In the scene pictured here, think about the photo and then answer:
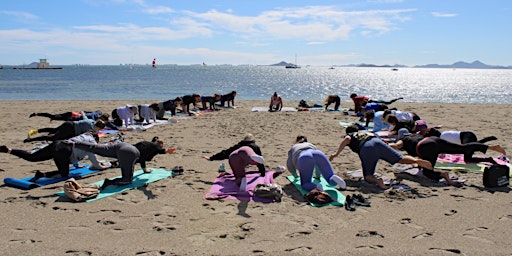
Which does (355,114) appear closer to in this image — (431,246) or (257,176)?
(257,176)

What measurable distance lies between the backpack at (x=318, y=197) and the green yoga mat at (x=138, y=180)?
263cm

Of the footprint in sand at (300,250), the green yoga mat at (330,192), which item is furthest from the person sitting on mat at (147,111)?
the footprint in sand at (300,250)

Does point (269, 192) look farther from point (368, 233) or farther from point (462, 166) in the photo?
point (462, 166)

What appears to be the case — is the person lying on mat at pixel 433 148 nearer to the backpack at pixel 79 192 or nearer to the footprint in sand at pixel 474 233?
the footprint in sand at pixel 474 233

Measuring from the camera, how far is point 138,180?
20.4 ft

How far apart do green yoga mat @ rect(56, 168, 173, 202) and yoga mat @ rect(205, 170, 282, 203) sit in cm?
102

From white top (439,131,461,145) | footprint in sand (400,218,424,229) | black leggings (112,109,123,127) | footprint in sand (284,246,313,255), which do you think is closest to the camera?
footprint in sand (284,246,313,255)

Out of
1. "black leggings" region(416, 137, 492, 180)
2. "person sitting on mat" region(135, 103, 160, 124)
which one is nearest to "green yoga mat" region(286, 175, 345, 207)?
"black leggings" region(416, 137, 492, 180)

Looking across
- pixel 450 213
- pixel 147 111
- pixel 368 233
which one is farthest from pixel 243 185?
pixel 147 111

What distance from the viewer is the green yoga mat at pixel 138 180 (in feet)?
18.2

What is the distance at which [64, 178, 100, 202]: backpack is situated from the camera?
17.2 feet

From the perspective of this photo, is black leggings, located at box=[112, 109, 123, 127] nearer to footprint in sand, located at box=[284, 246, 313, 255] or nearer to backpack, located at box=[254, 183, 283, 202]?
backpack, located at box=[254, 183, 283, 202]

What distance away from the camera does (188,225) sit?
4.51m

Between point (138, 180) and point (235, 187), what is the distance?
166 cm
